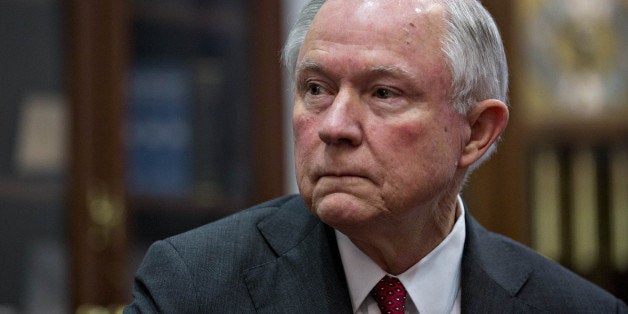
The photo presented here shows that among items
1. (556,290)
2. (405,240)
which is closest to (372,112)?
(405,240)

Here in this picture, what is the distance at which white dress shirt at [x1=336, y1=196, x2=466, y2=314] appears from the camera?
75.6 inches

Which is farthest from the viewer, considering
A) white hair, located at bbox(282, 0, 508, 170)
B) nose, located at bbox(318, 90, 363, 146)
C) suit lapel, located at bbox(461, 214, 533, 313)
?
suit lapel, located at bbox(461, 214, 533, 313)

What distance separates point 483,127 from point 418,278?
319 millimetres

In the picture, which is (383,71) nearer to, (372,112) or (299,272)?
(372,112)

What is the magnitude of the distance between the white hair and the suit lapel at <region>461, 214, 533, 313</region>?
32cm

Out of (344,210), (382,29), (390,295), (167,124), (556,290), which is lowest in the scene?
(167,124)

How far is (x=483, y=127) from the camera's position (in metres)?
1.97

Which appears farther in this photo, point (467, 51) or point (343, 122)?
point (467, 51)

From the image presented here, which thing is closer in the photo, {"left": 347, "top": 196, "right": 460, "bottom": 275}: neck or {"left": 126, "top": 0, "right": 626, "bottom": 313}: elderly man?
{"left": 126, "top": 0, "right": 626, "bottom": 313}: elderly man

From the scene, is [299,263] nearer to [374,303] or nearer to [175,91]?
[374,303]

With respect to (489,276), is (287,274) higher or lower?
higher

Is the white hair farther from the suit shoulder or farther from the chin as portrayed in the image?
the suit shoulder

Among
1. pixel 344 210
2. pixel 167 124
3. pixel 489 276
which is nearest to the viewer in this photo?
pixel 344 210

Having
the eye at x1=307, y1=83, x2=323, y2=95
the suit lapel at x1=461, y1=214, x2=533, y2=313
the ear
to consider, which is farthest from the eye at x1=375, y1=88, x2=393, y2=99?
the suit lapel at x1=461, y1=214, x2=533, y2=313
